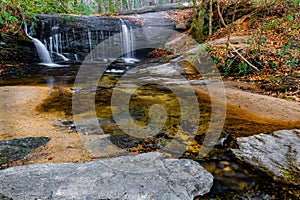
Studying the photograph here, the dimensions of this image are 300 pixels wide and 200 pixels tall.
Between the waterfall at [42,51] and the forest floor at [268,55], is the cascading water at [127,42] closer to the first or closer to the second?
the waterfall at [42,51]

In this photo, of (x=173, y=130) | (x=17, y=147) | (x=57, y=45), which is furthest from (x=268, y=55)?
(x=57, y=45)

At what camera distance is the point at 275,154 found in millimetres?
2658

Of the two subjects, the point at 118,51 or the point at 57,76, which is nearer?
the point at 57,76

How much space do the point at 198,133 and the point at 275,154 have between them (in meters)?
1.17

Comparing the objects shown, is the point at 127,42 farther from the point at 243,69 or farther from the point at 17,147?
the point at 17,147

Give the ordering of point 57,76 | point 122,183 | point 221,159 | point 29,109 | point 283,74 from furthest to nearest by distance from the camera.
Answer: point 57,76 → point 283,74 → point 29,109 → point 221,159 → point 122,183

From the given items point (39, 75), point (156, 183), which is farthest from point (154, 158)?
point (39, 75)

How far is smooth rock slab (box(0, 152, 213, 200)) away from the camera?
75.7 inches

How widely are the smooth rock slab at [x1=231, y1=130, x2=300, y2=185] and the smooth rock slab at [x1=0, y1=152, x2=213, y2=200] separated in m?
0.69

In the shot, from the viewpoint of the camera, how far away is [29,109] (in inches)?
188

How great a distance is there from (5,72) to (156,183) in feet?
30.5

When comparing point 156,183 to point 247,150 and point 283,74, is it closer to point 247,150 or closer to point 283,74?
point 247,150

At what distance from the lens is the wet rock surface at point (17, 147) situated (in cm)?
277

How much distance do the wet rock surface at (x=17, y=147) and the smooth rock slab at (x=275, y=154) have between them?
9.26ft
